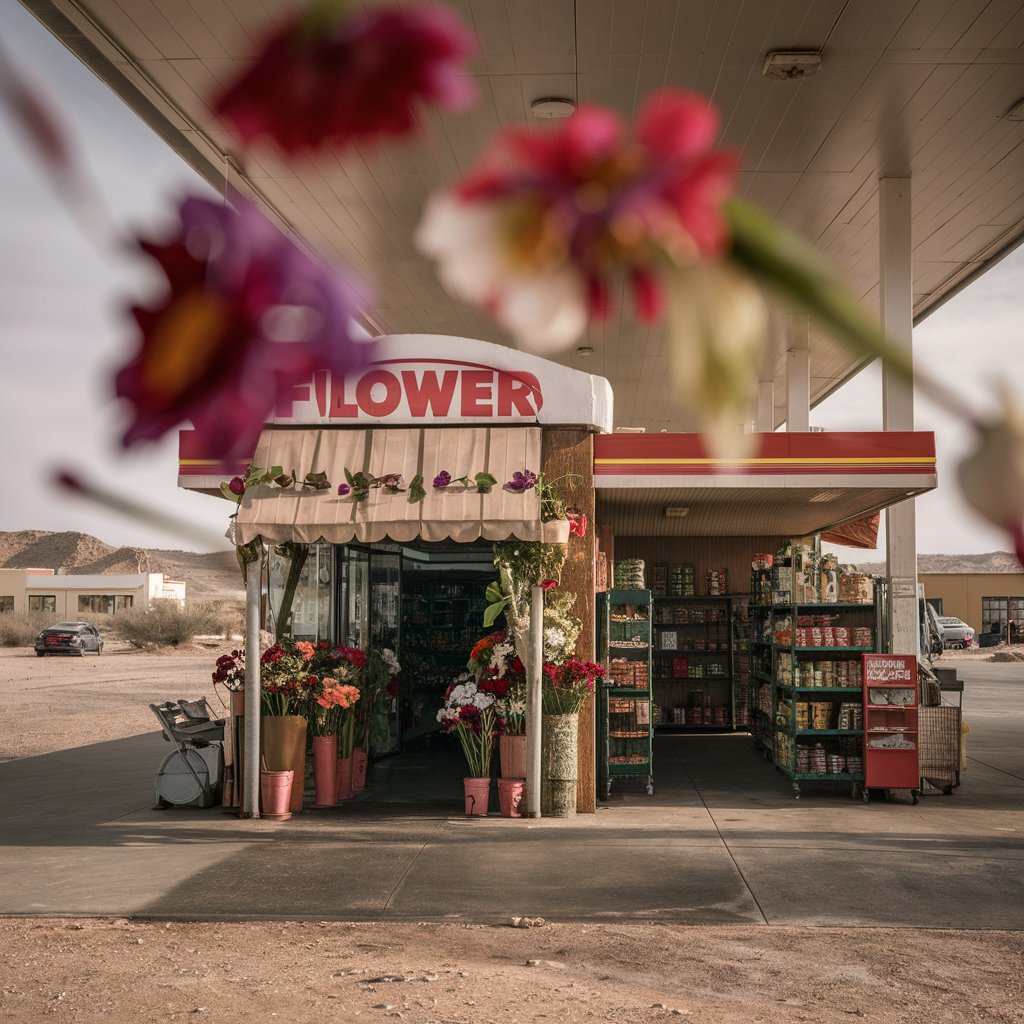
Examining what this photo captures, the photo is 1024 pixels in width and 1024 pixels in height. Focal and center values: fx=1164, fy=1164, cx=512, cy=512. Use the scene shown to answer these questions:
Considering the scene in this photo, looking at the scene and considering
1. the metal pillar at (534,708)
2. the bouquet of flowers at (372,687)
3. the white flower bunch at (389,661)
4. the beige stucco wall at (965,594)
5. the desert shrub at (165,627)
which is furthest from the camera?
the beige stucco wall at (965,594)

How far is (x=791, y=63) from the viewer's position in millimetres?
7941

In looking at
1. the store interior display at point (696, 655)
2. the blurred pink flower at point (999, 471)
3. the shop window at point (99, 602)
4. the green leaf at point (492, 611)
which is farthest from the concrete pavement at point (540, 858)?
the blurred pink flower at point (999, 471)

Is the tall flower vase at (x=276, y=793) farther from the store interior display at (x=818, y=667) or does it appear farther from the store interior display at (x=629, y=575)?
the store interior display at (x=818, y=667)

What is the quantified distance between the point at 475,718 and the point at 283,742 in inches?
65.2

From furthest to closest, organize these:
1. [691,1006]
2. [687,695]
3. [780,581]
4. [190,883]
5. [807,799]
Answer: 1. [687,695]
2. [780,581]
3. [807,799]
4. [190,883]
5. [691,1006]

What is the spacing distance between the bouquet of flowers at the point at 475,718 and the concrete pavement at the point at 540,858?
55 cm

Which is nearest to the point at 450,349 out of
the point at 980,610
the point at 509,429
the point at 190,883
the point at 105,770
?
the point at 509,429

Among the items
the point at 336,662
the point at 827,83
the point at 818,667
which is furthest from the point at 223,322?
the point at 818,667

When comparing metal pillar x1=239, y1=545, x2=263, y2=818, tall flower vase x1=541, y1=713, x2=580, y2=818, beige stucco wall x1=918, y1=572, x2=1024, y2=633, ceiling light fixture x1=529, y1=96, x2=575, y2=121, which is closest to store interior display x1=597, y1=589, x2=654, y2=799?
tall flower vase x1=541, y1=713, x2=580, y2=818

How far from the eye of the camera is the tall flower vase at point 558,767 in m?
9.81

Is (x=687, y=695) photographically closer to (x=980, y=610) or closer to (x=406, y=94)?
(x=406, y=94)

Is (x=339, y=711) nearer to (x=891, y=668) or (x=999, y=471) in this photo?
(x=891, y=668)

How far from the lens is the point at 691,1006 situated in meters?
5.30

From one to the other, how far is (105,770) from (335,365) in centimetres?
1433
